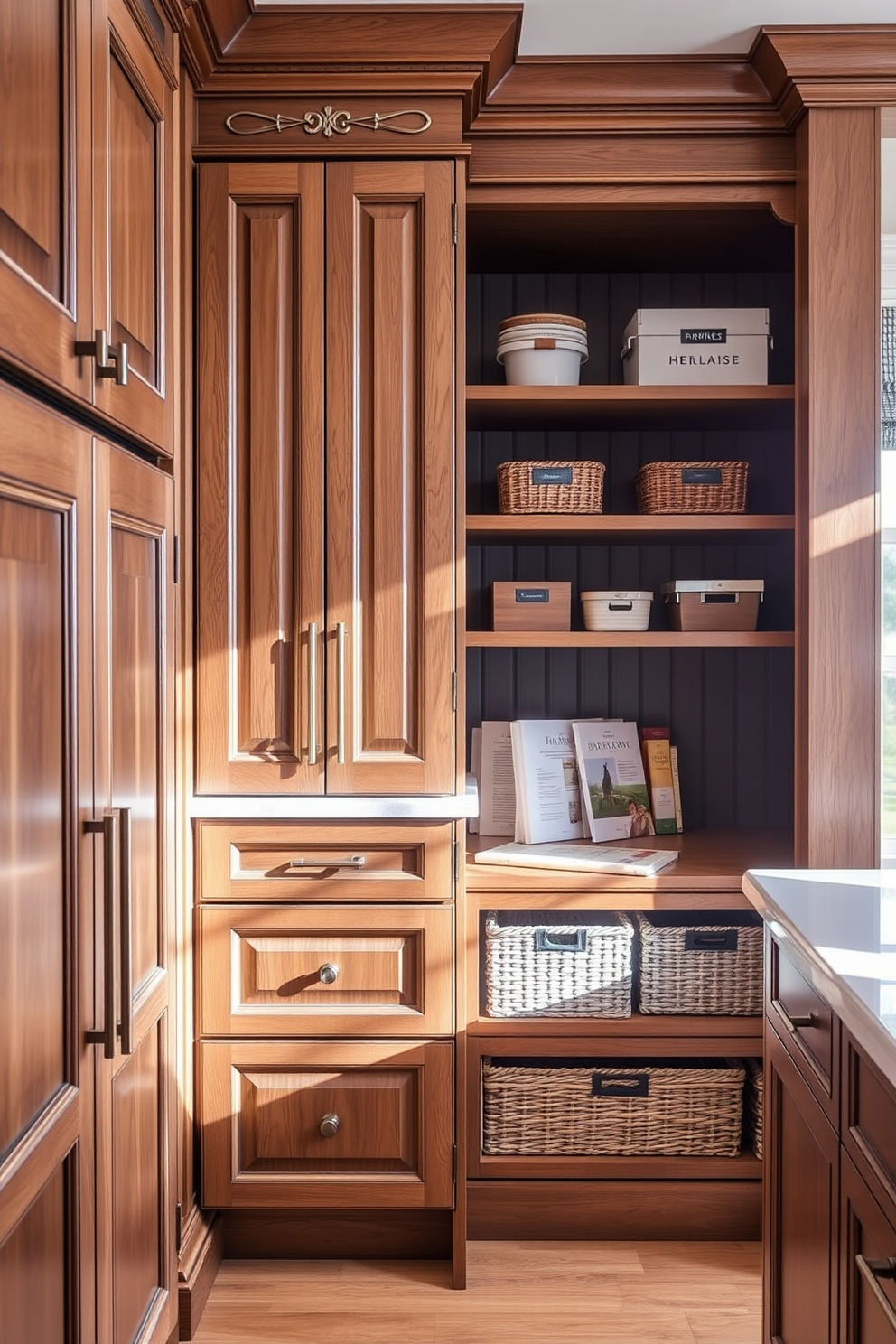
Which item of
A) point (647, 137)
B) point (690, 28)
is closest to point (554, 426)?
point (647, 137)

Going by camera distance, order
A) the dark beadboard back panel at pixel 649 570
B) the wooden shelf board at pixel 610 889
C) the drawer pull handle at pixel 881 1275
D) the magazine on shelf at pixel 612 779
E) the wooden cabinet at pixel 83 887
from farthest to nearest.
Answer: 1. the dark beadboard back panel at pixel 649 570
2. the magazine on shelf at pixel 612 779
3. the wooden shelf board at pixel 610 889
4. the wooden cabinet at pixel 83 887
5. the drawer pull handle at pixel 881 1275

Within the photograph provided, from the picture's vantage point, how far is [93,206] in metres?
1.46

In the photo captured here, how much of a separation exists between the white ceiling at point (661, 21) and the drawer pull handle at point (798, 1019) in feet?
6.08

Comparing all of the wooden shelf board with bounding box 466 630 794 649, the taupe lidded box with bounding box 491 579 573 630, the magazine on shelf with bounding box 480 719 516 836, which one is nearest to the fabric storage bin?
the taupe lidded box with bounding box 491 579 573 630

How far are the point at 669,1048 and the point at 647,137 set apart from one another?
1980 millimetres

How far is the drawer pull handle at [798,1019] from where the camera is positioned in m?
1.48

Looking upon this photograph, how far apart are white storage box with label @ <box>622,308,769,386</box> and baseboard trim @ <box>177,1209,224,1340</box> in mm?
2050

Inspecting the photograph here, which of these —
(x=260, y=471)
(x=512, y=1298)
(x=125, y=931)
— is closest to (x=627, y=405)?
(x=260, y=471)

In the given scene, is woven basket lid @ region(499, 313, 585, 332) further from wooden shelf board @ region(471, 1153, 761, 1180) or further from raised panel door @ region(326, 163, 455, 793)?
wooden shelf board @ region(471, 1153, 761, 1180)

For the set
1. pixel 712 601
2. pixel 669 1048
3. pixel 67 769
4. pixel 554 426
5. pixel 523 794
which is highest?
pixel 554 426

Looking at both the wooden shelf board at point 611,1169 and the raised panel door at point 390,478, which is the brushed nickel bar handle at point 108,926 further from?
the wooden shelf board at point 611,1169

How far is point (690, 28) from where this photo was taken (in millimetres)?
2266

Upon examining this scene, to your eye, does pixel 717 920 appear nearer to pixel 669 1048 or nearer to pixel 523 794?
pixel 669 1048

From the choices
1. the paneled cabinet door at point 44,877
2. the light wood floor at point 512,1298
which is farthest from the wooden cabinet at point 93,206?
the light wood floor at point 512,1298
